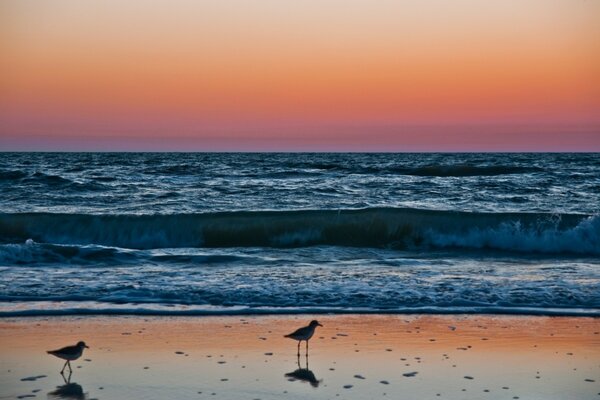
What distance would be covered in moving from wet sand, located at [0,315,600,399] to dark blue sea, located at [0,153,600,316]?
2.64ft

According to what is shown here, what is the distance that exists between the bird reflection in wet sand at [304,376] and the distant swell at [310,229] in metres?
12.4

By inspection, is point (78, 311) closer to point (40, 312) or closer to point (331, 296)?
point (40, 312)

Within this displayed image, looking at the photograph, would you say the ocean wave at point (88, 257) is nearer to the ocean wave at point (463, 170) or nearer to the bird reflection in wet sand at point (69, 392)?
the bird reflection in wet sand at point (69, 392)

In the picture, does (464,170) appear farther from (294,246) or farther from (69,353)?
(69,353)

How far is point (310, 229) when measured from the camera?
2067cm

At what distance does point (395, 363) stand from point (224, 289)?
4.65 metres

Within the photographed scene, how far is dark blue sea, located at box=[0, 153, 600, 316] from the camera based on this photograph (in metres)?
10.8

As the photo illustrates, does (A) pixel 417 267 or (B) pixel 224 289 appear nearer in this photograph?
(B) pixel 224 289

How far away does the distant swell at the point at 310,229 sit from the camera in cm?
1962

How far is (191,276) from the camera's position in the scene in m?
13.0

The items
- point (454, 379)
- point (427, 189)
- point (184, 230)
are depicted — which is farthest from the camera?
point (427, 189)

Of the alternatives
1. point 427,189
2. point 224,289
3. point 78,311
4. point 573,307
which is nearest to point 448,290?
point 573,307

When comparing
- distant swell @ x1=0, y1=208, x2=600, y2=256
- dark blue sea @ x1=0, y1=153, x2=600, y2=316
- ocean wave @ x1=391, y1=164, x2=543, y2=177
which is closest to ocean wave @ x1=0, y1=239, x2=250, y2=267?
dark blue sea @ x1=0, y1=153, x2=600, y2=316

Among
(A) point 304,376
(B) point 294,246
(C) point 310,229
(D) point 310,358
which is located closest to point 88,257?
(B) point 294,246
